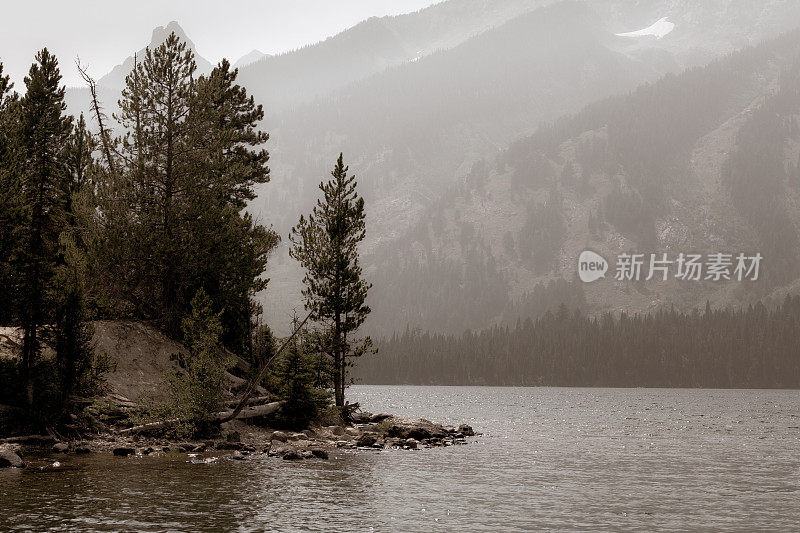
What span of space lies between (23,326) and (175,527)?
23829 mm

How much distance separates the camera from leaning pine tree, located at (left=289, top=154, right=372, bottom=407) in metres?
60.5

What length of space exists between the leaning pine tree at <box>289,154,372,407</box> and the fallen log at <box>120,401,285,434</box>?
26.0ft

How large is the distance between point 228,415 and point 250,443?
7.74 ft

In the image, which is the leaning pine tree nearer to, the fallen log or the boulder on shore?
the fallen log

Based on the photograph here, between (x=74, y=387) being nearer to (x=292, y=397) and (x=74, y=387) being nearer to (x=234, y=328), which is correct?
(x=292, y=397)

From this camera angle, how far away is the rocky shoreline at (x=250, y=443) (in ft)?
135

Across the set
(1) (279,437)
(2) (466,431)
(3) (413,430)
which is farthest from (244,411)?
(2) (466,431)

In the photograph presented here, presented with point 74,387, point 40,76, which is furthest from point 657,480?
point 40,76

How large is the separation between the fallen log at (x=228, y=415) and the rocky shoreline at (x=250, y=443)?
548 mm

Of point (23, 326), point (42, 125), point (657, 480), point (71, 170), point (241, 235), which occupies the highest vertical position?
point (71, 170)

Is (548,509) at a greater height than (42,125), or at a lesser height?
lesser

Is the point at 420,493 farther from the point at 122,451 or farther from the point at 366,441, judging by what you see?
the point at 366,441

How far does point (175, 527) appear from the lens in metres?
25.0

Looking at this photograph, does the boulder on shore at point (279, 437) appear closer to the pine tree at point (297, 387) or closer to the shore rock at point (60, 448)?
the pine tree at point (297, 387)
